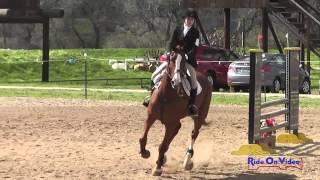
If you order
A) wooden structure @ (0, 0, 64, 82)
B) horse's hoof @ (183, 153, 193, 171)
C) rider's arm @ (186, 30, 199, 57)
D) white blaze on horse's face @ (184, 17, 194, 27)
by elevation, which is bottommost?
horse's hoof @ (183, 153, 193, 171)

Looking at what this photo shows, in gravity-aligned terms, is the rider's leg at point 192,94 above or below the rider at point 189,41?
below

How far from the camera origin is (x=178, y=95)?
9875mm

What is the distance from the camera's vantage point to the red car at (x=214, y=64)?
94.5 ft

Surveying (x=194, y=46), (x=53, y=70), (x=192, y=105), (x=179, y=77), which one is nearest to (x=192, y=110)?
(x=192, y=105)

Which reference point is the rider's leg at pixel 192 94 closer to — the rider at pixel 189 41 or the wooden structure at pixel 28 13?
the rider at pixel 189 41

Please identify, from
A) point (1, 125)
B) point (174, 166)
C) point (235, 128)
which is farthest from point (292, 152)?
point (1, 125)

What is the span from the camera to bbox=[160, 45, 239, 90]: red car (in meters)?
28.8

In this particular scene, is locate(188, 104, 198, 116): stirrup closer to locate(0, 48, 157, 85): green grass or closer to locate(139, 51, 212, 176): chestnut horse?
locate(139, 51, 212, 176): chestnut horse

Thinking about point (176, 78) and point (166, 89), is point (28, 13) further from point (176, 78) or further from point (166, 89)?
point (176, 78)

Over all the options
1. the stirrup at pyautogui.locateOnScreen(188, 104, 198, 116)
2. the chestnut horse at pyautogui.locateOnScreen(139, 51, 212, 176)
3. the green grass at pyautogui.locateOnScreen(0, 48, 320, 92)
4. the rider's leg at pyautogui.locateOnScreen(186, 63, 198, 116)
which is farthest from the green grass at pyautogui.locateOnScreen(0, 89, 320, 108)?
the chestnut horse at pyautogui.locateOnScreen(139, 51, 212, 176)

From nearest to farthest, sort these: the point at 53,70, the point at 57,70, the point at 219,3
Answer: the point at 219,3 < the point at 53,70 < the point at 57,70

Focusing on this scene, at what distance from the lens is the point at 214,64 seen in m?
28.9

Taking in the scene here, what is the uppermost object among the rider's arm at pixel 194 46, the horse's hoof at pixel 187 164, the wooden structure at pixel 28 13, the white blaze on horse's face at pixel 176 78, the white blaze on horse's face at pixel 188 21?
the wooden structure at pixel 28 13

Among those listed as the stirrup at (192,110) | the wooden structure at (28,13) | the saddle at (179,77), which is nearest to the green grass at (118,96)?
the wooden structure at (28,13)
